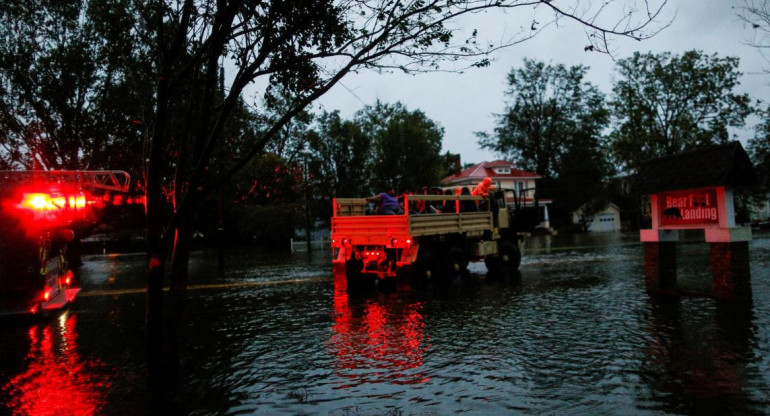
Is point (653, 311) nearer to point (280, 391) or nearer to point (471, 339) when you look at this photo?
point (471, 339)

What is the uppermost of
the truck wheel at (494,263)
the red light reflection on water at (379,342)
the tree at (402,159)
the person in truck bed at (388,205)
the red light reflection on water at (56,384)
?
the tree at (402,159)

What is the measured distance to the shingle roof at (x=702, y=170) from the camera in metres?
9.57

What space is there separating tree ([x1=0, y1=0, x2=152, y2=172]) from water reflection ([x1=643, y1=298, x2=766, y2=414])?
20428 millimetres

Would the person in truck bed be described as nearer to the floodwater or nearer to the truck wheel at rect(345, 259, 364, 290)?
the truck wheel at rect(345, 259, 364, 290)

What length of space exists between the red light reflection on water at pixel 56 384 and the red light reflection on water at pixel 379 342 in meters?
2.59

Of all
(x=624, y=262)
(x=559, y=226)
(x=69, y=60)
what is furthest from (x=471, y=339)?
(x=559, y=226)

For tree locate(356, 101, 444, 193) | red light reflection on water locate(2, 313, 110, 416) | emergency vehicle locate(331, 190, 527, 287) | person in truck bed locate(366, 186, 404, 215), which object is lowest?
red light reflection on water locate(2, 313, 110, 416)

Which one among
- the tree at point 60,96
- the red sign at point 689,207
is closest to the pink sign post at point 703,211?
the red sign at point 689,207

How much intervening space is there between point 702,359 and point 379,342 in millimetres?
3886

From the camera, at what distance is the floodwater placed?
5066 mm

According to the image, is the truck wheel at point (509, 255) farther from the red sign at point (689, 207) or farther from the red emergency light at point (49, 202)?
the red emergency light at point (49, 202)

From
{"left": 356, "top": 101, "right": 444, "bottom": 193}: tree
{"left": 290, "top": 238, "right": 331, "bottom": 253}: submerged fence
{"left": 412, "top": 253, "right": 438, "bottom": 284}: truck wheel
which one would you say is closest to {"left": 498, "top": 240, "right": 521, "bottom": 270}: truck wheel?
{"left": 412, "top": 253, "right": 438, "bottom": 284}: truck wheel

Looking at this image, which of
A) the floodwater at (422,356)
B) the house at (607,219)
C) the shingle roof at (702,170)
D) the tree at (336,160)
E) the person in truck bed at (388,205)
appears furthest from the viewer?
the house at (607,219)

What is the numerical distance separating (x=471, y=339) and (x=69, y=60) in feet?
77.3
